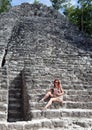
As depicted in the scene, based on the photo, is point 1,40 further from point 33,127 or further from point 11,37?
point 33,127

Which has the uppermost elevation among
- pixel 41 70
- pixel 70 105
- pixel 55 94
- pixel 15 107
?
pixel 41 70

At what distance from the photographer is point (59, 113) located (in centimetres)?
973

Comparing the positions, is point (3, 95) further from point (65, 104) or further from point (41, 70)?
point (41, 70)

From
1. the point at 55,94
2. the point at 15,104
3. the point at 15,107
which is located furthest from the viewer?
the point at 15,104

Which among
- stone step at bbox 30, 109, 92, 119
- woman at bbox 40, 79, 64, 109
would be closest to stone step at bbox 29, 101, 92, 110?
woman at bbox 40, 79, 64, 109

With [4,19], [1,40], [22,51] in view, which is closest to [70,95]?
[22,51]

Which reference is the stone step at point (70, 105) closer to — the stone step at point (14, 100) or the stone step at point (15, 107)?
the stone step at point (15, 107)

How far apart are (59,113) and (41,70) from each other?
10.9 ft

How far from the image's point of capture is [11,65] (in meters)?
14.1

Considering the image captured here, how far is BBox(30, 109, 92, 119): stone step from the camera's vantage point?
9.63m

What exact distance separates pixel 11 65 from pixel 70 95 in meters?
3.84

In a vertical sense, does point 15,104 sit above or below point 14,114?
above

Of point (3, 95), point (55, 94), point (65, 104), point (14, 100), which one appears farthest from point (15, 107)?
point (65, 104)

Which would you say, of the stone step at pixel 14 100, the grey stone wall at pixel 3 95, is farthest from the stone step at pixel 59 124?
the stone step at pixel 14 100
